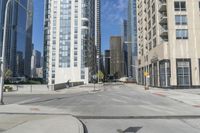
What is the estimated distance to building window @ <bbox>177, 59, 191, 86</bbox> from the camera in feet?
188

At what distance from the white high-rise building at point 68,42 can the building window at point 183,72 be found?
71441 mm

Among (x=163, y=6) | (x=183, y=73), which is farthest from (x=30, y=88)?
(x=163, y=6)

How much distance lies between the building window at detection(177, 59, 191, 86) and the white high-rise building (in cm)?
7144

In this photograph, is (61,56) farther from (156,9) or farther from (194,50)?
(194,50)

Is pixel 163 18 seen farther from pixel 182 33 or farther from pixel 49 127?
pixel 49 127

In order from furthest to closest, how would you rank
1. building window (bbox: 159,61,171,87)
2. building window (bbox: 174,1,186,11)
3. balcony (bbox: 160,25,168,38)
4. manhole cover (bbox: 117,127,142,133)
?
balcony (bbox: 160,25,168,38)
building window (bbox: 174,1,186,11)
building window (bbox: 159,61,171,87)
manhole cover (bbox: 117,127,142,133)

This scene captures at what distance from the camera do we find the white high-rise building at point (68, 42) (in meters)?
127

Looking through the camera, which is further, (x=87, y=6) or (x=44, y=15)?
(x=44, y=15)

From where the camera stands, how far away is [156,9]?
216 ft

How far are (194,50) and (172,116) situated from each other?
45032 millimetres

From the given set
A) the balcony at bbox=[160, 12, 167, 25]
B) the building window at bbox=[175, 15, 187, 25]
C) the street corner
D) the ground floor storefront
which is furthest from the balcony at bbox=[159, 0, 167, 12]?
the street corner

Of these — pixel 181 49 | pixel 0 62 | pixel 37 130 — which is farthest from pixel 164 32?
pixel 37 130

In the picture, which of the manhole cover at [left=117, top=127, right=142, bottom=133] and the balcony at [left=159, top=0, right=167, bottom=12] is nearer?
the manhole cover at [left=117, top=127, right=142, bottom=133]

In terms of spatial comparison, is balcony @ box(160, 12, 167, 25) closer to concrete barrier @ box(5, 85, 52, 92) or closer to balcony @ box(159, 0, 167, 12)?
balcony @ box(159, 0, 167, 12)
